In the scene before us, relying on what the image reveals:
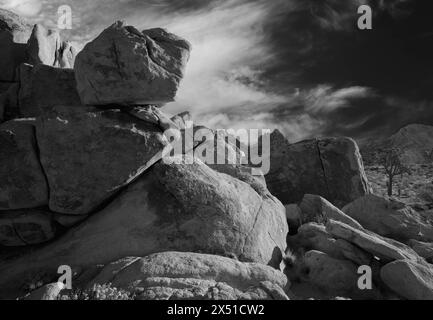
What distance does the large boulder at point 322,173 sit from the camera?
24.1 meters

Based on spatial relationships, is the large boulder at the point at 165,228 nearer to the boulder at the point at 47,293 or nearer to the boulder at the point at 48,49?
the boulder at the point at 47,293

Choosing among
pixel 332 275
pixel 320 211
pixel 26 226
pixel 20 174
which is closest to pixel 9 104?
pixel 20 174

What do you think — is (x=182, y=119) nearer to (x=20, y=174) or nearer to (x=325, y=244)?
(x=20, y=174)

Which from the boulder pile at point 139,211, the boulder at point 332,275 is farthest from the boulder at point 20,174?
the boulder at point 332,275

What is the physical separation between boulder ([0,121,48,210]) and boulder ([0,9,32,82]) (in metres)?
7.68

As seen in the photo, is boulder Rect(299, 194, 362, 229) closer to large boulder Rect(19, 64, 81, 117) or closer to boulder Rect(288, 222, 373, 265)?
boulder Rect(288, 222, 373, 265)

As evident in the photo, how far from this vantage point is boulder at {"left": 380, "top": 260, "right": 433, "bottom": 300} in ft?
42.7

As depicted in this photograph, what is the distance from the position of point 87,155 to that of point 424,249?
13603mm

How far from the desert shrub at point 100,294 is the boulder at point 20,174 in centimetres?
463

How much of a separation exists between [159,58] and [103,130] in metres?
3.36

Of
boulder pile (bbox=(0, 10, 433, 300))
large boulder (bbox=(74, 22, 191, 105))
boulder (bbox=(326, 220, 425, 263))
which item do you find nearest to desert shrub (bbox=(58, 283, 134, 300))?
boulder pile (bbox=(0, 10, 433, 300))

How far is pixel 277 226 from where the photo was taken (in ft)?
55.9

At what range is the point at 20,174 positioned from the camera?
15000 mm

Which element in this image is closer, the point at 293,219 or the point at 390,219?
the point at 293,219
